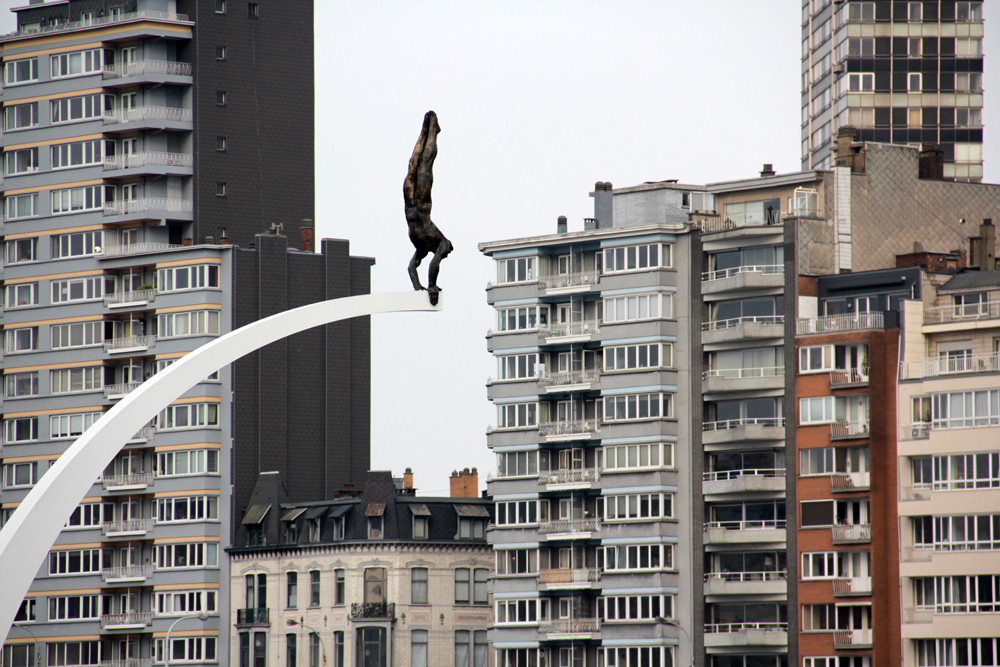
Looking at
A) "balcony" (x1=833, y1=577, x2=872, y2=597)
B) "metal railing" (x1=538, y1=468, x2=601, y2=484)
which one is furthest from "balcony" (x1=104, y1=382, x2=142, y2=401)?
"balcony" (x1=833, y1=577, x2=872, y2=597)

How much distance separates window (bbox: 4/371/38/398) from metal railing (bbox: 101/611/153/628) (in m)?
16.7

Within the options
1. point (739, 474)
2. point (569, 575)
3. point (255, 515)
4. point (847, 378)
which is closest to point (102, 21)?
point (255, 515)

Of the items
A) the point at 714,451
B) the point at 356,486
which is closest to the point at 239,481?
the point at 356,486

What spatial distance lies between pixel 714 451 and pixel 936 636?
18.2m

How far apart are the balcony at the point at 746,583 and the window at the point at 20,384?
50.2 metres

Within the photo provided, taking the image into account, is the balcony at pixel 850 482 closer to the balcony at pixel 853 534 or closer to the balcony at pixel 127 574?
the balcony at pixel 853 534

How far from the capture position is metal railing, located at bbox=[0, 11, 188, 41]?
128m

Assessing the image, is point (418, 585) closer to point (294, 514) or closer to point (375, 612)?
point (375, 612)

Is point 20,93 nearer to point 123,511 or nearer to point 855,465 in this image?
point 123,511

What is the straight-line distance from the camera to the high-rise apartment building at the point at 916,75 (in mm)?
153000

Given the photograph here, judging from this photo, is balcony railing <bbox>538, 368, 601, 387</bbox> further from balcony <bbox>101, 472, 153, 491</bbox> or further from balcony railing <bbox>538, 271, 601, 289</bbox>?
balcony <bbox>101, 472, 153, 491</bbox>

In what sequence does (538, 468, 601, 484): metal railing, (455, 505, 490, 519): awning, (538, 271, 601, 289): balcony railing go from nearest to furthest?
(538, 468, 601, 484): metal railing
(538, 271, 601, 289): balcony railing
(455, 505, 490, 519): awning

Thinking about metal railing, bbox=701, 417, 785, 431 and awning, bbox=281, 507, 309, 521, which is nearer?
metal railing, bbox=701, 417, 785, 431

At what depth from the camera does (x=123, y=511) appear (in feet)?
409
